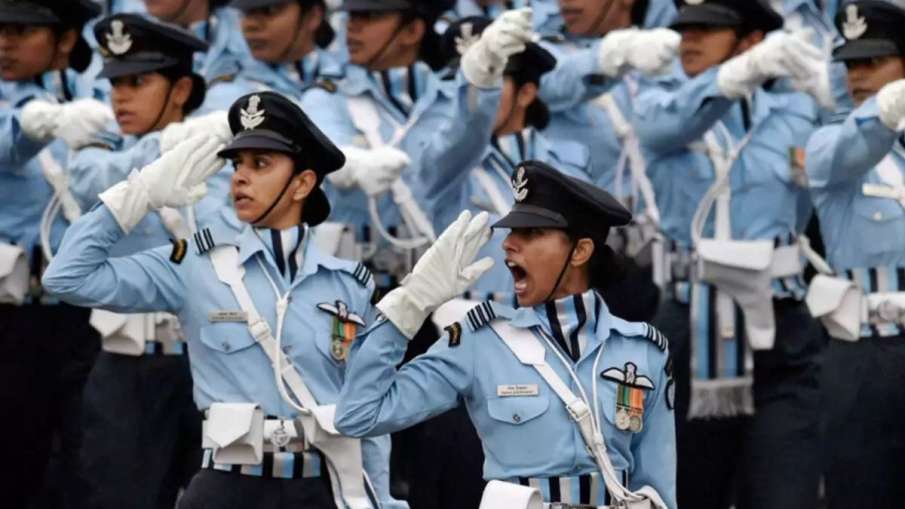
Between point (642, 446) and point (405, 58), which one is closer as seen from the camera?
point (642, 446)

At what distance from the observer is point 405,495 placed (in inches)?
491

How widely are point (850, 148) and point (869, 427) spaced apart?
1150 mm

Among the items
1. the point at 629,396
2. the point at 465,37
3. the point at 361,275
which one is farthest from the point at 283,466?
the point at 465,37

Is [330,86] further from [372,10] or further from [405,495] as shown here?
[405,495]

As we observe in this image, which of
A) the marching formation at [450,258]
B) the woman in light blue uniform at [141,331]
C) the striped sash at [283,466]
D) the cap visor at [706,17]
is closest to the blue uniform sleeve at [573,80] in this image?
the marching formation at [450,258]

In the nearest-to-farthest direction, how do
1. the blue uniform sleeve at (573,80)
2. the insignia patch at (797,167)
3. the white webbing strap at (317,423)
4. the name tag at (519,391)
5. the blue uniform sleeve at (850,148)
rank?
the name tag at (519,391) < the white webbing strap at (317,423) < the blue uniform sleeve at (850,148) < the insignia patch at (797,167) < the blue uniform sleeve at (573,80)

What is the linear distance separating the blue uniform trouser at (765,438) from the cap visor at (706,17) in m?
1.25

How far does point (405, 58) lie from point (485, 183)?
1745 mm

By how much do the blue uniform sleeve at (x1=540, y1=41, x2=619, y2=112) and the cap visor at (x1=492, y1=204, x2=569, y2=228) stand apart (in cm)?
351

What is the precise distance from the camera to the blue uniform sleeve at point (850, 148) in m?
10.8

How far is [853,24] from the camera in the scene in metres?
11.5

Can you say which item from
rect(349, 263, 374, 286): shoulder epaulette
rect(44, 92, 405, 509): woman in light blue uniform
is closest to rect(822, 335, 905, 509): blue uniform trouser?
rect(44, 92, 405, 509): woman in light blue uniform

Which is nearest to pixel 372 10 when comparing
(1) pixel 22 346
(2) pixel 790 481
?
(1) pixel 22 346

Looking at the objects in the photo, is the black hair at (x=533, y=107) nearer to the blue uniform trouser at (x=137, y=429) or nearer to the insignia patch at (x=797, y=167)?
the insignia patch at (x=797, y=167)
